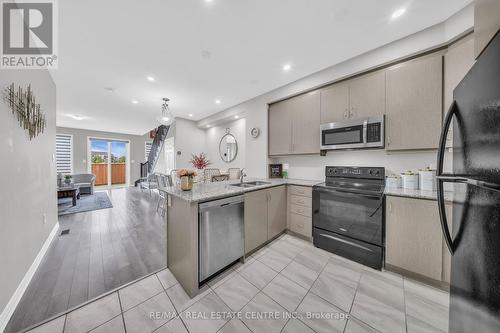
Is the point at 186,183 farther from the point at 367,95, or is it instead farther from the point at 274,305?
the point at 367,95

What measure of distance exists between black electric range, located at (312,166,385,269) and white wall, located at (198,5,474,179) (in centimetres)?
25

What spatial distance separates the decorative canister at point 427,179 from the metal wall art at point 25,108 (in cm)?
427

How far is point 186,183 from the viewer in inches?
73.4

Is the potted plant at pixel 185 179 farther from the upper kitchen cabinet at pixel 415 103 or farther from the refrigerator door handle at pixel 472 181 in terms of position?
the upper kitchen cabinet at pixel 415 103

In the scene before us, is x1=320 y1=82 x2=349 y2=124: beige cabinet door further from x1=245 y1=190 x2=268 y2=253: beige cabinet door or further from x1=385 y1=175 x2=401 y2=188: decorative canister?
x1=245 y1=190 x2=268 y2=253: beige cabinet door

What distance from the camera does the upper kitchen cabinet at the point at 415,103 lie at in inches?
72.6

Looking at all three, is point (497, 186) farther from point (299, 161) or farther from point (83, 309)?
point (299, 161)

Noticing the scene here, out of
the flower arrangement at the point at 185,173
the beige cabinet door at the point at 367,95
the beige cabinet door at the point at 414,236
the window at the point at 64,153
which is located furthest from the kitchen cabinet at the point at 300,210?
the window at the point at 64,153

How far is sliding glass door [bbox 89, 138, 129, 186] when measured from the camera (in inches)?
311

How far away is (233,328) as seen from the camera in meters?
1.30

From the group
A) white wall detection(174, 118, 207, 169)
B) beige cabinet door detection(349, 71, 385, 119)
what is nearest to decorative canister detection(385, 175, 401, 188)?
beige cabinet door detection(349, 71, 385, 119)

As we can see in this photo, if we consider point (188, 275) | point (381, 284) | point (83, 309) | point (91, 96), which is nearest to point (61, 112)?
point (91, 96)

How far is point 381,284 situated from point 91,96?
19.9 ft

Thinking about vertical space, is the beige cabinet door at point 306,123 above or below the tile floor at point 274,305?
above
